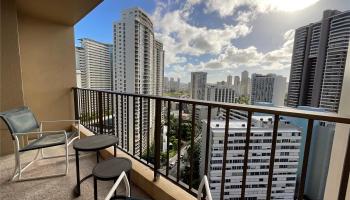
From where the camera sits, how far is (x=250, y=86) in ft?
16.7

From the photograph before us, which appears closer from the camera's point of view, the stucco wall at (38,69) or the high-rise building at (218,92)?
the stucco wall at (38,69)

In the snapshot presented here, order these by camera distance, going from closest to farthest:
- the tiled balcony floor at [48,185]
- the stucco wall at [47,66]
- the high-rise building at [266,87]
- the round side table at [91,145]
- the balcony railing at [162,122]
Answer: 1. the balcony railing at [162,122]
2. the round side table at [91,145]
3. the tiled balcony floor at [48,185]
4. the stucco wall at [47,66]
5. the high-rise building at [266,87]

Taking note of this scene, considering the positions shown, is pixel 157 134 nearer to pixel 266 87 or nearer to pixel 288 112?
pixel 288 112

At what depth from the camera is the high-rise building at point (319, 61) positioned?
1354mm

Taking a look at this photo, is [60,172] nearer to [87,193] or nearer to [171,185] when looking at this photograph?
[87,193]

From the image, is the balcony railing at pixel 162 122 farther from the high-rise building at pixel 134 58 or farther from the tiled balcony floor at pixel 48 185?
the high-rise building at pixel 134 58

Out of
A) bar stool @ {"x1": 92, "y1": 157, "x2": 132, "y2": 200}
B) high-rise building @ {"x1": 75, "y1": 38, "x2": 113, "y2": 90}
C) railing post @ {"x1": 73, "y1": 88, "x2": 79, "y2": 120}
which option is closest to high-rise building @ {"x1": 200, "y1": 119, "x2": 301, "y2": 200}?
bar stool @ {"x1": 92, "y1": 157, "x2": 132, "y2": 200}

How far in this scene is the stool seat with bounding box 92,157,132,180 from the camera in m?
1.28

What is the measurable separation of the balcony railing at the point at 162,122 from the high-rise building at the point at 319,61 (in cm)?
50

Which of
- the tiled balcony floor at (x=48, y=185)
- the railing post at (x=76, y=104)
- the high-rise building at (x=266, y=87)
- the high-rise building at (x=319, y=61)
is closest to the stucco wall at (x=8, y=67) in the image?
the tiled balcony floor at (x=48, y=185)

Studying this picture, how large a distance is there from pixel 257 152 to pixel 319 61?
157 cm

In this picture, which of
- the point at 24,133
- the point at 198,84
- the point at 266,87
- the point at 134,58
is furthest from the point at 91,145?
the point at 198,84

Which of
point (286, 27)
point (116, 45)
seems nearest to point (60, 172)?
point (116, 45)

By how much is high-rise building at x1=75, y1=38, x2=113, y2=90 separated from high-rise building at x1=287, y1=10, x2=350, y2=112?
18.3 ft
